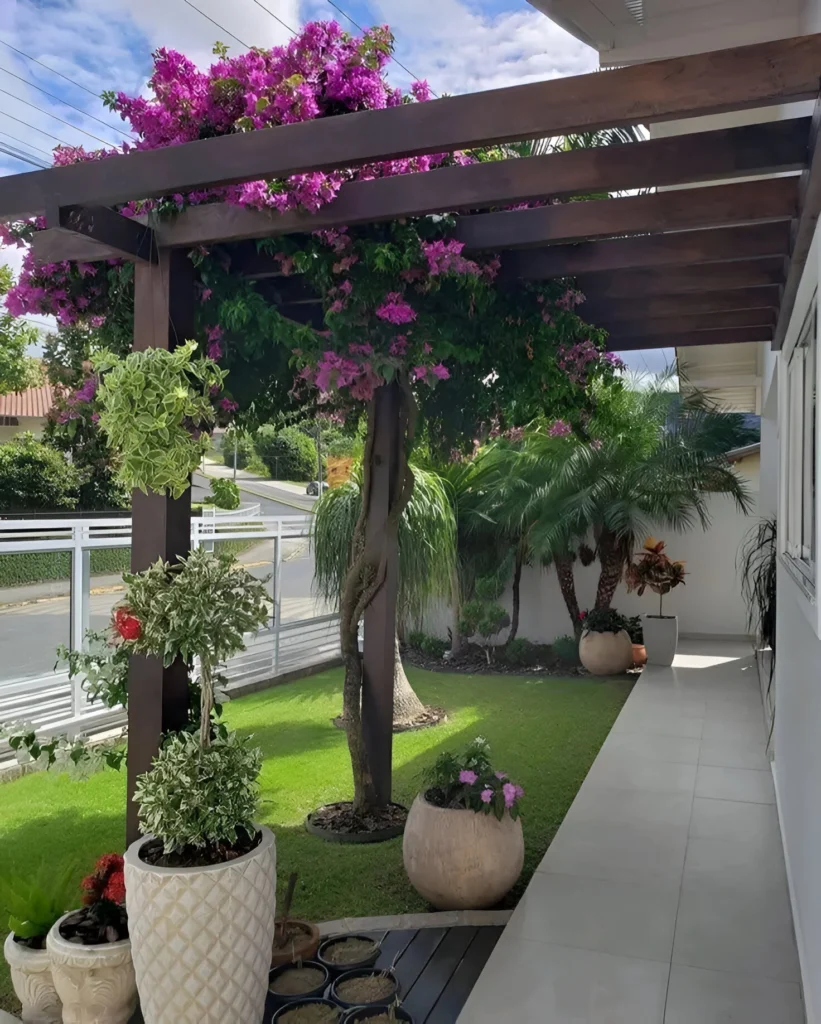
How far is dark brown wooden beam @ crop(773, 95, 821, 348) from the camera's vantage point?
2254mm

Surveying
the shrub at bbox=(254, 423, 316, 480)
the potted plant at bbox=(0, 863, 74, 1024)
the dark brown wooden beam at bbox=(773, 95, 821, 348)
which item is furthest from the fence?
the shrub at bbox=(254, 423, 316, 480)

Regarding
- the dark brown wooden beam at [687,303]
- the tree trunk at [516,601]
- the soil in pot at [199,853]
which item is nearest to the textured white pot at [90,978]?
the soil in pot at [199,853]

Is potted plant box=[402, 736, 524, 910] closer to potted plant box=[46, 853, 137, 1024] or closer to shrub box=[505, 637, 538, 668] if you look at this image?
potted plant box=[46, 853, 137, 1024]

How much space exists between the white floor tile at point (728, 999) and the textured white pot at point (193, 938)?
4.21ft

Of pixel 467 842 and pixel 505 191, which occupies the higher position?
pixel 505 191

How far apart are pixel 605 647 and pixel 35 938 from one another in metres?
7.00

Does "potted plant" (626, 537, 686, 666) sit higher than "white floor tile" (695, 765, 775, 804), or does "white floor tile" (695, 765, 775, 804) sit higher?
"potted plant" (626, 537, 686, 666)

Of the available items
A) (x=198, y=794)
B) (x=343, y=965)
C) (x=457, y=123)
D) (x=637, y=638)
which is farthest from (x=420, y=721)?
(x=457, y=123)

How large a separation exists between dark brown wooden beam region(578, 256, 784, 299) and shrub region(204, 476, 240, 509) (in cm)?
199

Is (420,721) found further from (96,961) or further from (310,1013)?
(96,961)

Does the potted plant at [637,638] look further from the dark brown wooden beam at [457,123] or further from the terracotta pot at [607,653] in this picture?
the dark brown wooden beam at [457,123]

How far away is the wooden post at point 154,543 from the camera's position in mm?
2861

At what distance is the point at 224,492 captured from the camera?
10.2 ft

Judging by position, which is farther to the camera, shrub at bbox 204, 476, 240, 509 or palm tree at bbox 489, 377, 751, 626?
palm tree at bbox 489, 377, 751, 626
